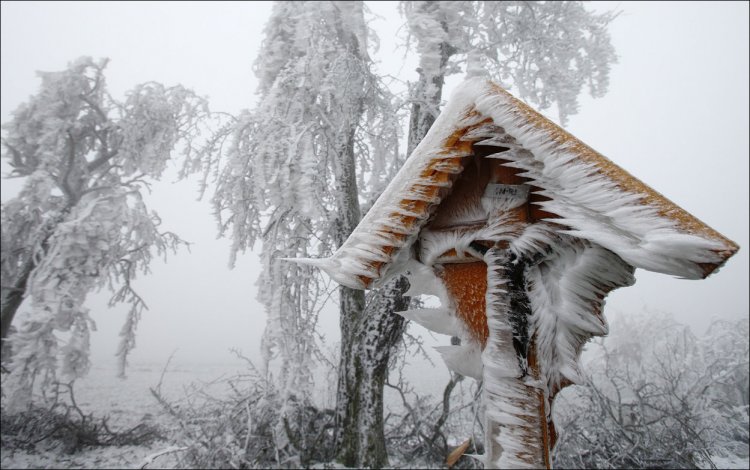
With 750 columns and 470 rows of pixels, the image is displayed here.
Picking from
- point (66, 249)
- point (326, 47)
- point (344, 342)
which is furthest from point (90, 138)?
point (344, 342)

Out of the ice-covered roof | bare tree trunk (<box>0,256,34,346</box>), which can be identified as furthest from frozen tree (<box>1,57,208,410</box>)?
the ice-covered roof

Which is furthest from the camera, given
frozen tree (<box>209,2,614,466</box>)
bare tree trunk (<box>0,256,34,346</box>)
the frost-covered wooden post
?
bare tree trunk (<box>0,256,34,346</box>)

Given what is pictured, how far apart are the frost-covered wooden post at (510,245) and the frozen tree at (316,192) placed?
2.27 metres

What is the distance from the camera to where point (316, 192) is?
3.63 m

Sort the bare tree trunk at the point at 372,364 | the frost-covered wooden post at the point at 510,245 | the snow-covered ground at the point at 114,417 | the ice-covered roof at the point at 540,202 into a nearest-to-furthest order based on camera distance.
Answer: the ice-covered roof at the point at 540,202
the frost-covered wooden post at the point at 510,245
the bare tree trunk at the point at 372,364
the snow-covered ground at the point at 114,417

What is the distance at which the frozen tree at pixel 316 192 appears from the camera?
3.80 m

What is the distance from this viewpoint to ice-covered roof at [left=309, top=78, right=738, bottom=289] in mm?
859

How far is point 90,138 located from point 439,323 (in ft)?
33.2

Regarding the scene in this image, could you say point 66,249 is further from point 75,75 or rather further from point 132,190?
point 75,75

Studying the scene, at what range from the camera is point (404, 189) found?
4.25 feet

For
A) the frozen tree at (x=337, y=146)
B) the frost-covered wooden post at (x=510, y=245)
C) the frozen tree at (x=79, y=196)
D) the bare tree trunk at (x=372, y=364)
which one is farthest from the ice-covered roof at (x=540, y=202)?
the frozen tree at (x=79, y=196)

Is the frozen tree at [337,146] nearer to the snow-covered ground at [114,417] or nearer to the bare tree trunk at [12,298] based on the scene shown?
the snow-covered ground at [114,417]

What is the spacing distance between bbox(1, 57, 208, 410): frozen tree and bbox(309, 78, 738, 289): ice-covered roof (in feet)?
20.4

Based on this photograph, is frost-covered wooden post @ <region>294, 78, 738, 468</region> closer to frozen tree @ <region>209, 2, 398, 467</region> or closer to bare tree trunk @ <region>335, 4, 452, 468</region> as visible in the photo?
frozen tree @ <region>209, 2, 398, 467</region>
